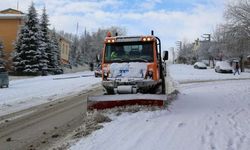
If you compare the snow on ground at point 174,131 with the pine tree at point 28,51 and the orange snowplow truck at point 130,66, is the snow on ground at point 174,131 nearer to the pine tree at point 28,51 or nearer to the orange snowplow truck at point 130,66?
the orange snowplow truck at point 130,66

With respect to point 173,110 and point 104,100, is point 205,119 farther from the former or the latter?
point 104,100

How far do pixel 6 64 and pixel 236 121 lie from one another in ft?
177

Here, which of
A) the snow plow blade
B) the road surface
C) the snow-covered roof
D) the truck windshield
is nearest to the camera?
the road surface

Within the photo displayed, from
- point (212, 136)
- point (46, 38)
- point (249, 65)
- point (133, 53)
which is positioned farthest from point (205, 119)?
point (249, 65)

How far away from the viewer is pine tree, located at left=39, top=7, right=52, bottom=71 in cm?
5862

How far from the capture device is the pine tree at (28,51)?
5716cm

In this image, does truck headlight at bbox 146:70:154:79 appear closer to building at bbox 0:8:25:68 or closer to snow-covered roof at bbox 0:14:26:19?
snow-covered roof at bbox 0:14:26:19

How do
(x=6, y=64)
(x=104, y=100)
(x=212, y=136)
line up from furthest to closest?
1. (x=6, y=64)
2. (x=104, y=100)
3. (x=212, y=136)

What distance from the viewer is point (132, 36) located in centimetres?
1596

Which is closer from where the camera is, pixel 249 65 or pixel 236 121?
pixel 236 121

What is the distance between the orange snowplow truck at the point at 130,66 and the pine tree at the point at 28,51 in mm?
42096

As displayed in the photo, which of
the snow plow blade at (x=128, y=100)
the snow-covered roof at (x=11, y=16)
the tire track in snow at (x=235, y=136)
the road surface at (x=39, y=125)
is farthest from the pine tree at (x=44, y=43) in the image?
the tire track in snow at (x=235, y=136)

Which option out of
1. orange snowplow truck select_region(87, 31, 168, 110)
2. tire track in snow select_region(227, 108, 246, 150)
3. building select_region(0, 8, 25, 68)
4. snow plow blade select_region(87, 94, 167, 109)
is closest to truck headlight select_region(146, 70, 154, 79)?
orange snowplow truck select_region(87, 31, 168, 110)

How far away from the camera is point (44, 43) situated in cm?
5997
